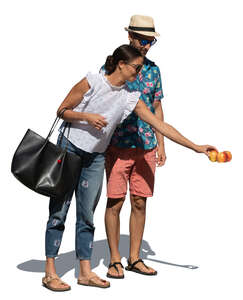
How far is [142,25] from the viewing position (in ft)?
22.1

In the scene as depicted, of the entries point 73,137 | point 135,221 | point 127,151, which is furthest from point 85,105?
point 135,221

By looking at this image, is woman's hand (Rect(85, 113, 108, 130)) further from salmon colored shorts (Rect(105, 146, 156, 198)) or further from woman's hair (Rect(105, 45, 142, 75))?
salmon colored shorts (Rect(105, 146, 156, 198))

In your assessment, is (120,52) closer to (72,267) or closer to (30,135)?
(30,135)

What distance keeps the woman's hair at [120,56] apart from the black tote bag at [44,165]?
0.58 m

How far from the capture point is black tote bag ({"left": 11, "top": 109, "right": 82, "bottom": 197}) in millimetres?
6105

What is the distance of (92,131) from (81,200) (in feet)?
1.83

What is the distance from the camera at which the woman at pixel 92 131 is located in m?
6.18

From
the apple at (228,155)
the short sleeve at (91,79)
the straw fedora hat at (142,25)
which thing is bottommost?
the apple at (228,155)

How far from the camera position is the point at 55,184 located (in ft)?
20.1

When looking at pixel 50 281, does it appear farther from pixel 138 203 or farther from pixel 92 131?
pixel 92 131

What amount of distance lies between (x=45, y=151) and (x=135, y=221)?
1243mm

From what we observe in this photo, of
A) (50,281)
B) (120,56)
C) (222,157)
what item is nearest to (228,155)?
(222,157)

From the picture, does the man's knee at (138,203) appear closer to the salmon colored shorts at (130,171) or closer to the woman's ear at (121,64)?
the salmon colored shorts at (130,171)

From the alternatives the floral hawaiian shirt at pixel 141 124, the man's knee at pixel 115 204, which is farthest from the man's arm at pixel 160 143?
the man's knee at pixel 115 204
